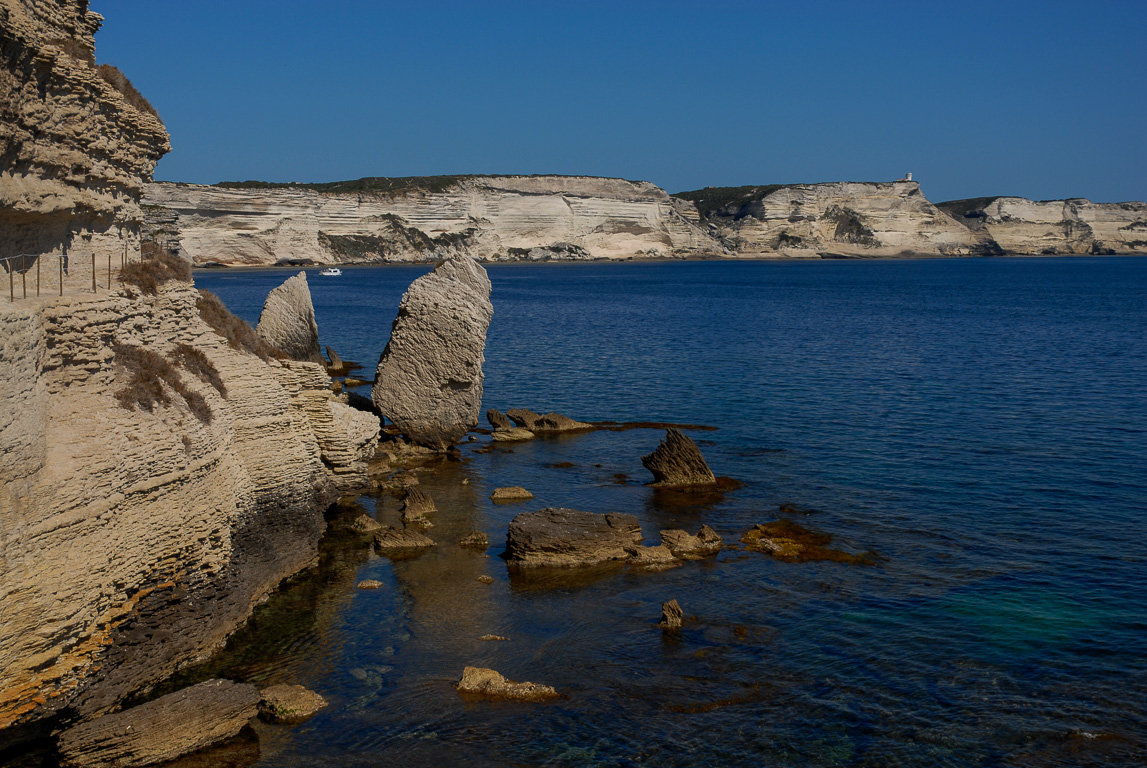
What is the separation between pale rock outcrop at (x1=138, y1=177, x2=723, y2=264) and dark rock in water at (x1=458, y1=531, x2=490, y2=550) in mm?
103319

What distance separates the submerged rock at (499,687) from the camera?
13.8 metres

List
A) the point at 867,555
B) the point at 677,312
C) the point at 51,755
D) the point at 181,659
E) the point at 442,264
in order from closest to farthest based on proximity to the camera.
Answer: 1. the point at 51,755
2. the point at 181,659
3. the point at 867,555
4. the point at 442,264
5. the point at 677,312

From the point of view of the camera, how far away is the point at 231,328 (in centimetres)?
1983

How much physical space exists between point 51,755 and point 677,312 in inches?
2653

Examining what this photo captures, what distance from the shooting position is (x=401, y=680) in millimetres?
14258

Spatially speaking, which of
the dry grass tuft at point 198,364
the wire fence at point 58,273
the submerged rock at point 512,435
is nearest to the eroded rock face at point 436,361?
the submerged rock at point 512,435

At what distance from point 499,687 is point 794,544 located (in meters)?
8.77

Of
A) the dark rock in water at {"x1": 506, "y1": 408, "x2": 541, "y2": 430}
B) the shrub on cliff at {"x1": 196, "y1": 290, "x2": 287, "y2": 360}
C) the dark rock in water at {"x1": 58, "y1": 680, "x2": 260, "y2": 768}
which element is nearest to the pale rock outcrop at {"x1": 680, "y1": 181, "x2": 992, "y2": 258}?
the dark rock in water at {"x1": 506, "y1": 408, "x2": 541, "y2": 430}

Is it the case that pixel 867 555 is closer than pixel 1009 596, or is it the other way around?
pixel 1009 596

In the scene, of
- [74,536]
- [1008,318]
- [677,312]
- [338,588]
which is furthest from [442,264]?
[1008,318]

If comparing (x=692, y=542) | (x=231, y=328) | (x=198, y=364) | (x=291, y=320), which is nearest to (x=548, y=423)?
(x=291, y=320)

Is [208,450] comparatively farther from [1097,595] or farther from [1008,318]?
[1008,318]

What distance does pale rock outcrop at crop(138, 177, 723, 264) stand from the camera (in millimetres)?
120562

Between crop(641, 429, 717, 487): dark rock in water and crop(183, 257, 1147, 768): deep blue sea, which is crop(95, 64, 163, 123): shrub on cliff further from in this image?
crop(641, 429, 717, 487): dark rock in water
